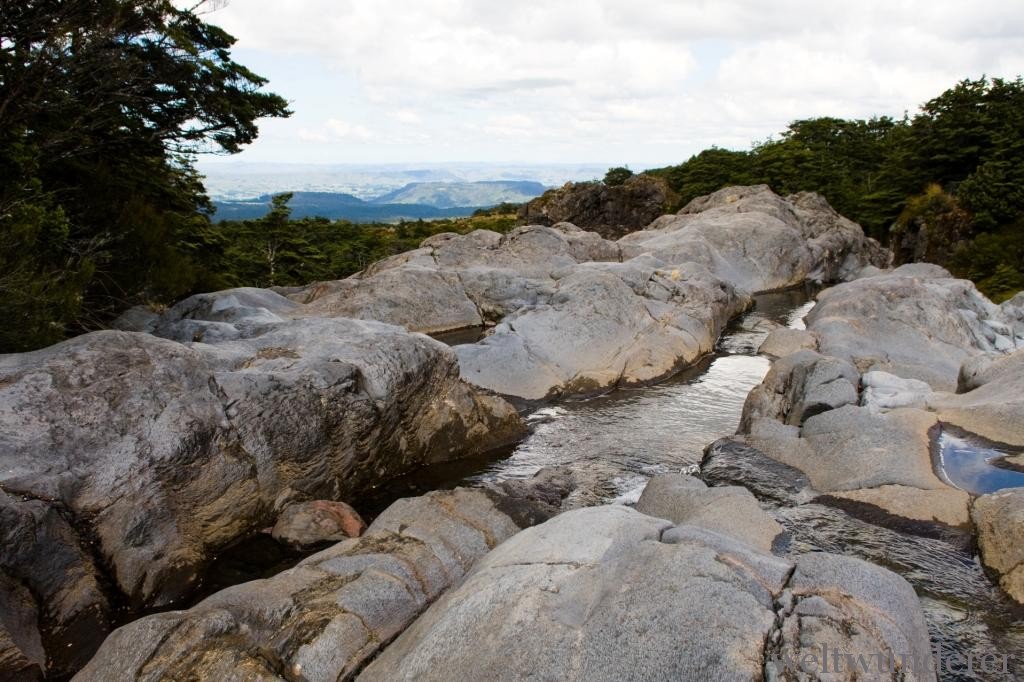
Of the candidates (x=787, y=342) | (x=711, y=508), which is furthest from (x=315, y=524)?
(x=787, y=342)

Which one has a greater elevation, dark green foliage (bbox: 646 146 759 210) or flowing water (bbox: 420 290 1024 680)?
dark green foliage (bbox: 646 146 759 210)

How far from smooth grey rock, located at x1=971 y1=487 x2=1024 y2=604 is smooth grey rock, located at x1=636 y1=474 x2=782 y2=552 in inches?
121

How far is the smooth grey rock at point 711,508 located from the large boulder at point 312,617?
344cm

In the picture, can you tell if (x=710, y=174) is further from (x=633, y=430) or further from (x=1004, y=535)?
(x=1004, y=535)

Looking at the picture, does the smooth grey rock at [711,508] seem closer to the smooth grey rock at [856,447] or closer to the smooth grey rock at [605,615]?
the smooth grey rock at [856,447]

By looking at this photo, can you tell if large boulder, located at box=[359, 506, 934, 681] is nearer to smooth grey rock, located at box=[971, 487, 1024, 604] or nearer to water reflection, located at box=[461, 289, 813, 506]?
smooth grey rock, located at box=[971, 487, 1024, 604]

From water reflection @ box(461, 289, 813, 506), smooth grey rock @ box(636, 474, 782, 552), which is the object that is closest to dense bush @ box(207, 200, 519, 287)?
water reflection @ box(461, 289, 813, 506)

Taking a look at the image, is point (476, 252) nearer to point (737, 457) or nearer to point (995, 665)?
point (737, 457)

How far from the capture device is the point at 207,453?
11586mm

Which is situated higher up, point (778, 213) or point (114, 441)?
point (778, 213)

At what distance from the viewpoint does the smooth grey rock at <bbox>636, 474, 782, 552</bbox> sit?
1077 cm

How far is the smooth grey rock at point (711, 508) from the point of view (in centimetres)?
1077

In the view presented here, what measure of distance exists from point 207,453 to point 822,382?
13852 millimetres

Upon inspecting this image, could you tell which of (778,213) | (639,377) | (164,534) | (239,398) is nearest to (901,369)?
(639,377)
